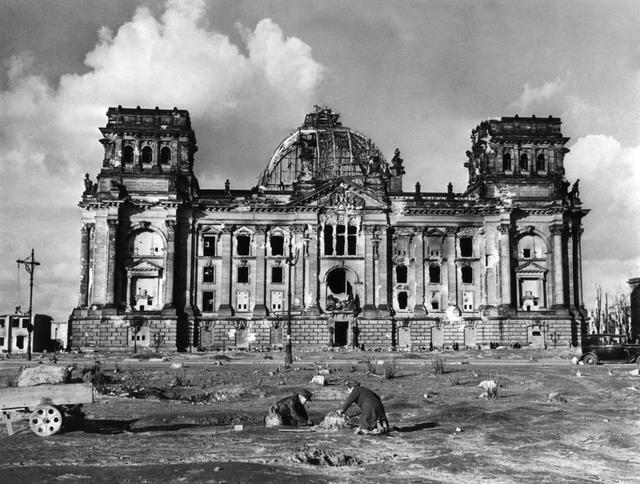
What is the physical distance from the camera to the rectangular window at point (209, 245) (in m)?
64.4

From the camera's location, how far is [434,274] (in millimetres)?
65250

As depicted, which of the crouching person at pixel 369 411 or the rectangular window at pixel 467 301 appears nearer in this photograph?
the crouching person at pixel 369 411

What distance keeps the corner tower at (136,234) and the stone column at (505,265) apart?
25.8 m

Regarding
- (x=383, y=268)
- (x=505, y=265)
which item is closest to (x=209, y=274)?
(x=383, y=268)

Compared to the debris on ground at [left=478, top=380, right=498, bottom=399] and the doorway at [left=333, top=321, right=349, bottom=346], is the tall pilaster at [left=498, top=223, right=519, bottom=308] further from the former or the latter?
the debris on ground at [left=478, top=380, right=498, bottom=399]

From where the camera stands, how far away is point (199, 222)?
64.3m

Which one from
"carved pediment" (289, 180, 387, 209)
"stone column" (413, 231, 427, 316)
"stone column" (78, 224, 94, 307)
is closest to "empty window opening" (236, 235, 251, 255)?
"carved pediment" (289, 180, 387, 209)

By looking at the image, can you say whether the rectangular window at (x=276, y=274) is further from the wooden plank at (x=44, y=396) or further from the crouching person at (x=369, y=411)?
the wooden plank at (x=44, y=396)

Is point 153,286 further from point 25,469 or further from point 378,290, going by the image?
point 25,469

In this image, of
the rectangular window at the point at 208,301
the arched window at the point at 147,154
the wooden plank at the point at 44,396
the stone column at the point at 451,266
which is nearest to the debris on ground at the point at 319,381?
the wooden plank at the point at 44,396

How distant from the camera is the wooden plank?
58.5 feet

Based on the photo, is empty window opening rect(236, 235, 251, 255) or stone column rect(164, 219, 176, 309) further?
empty window opening rect(236, 235, 251, 255)

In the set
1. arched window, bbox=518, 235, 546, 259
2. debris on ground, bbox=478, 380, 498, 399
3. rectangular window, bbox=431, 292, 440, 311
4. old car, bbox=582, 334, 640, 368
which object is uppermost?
arched window, bbox=518, 235, 546, 259

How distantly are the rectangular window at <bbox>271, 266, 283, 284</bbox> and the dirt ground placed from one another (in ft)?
98.8
